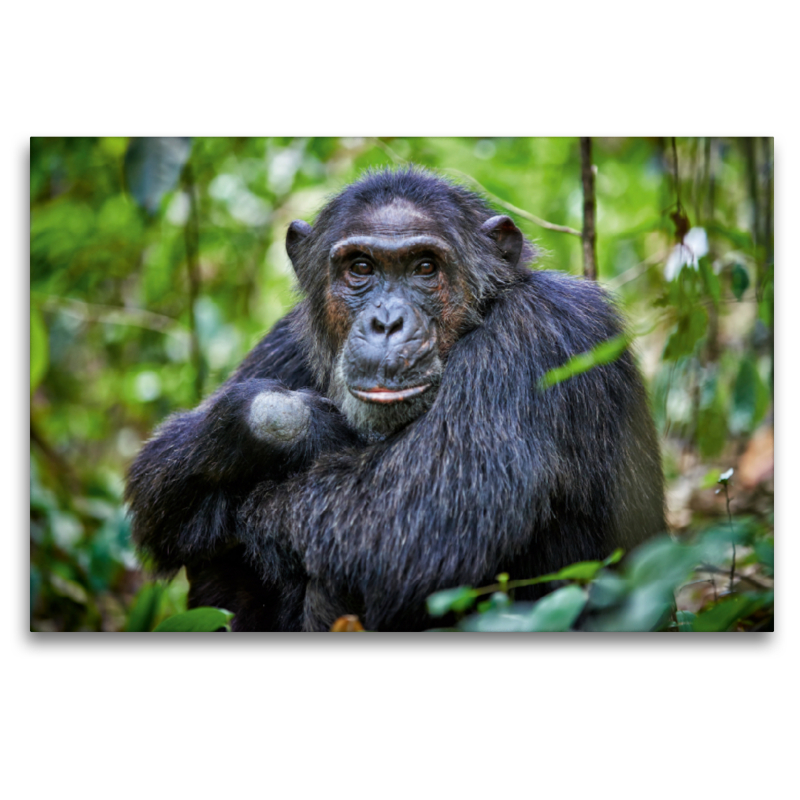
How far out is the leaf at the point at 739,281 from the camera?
3.49 meters

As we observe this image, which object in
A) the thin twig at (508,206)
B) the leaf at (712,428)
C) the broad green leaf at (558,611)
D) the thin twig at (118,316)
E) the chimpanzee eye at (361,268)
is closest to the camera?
the broad green leaf at (558,611)

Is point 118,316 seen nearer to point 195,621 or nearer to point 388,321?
point 195,621

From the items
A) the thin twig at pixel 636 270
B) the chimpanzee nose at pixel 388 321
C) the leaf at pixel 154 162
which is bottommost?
the chimpanzee nose at pixel 388 321

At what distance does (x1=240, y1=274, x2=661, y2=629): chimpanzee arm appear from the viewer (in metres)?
2.92

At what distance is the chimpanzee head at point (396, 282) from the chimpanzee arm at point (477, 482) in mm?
104

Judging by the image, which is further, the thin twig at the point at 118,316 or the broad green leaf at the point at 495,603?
the thin twig at the point at 118,316

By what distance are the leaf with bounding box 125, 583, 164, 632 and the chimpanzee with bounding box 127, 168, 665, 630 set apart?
0.32 feet

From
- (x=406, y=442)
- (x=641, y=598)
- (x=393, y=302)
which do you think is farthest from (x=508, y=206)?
(x=641, y=598)

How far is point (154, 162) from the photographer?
11.9 ft

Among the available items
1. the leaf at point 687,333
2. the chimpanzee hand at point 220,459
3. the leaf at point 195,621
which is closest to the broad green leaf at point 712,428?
the leaf at point 687,333

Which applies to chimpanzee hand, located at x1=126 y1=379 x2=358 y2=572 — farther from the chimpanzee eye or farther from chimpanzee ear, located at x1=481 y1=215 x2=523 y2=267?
chimpanzee ear, located at x1=481 y1=215 x2=523 y2=267

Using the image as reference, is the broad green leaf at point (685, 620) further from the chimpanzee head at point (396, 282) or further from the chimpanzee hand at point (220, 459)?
the chimpanzee hand at point (220, 459)

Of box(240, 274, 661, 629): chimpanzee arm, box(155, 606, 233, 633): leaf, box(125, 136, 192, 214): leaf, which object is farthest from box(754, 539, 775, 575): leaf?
box(125, 136, 192, 214): leaf
